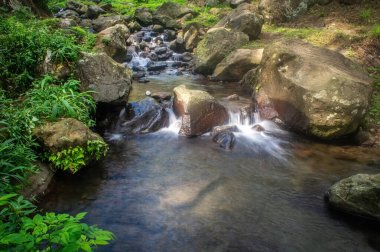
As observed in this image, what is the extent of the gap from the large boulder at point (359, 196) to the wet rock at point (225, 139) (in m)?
2.69

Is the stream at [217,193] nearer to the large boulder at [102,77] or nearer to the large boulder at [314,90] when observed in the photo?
the large boulder at [314,90]

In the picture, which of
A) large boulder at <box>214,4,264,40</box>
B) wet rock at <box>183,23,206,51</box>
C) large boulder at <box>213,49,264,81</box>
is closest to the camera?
large boulder at <box>213,49,264,81</box>

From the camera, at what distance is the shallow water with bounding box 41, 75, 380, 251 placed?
467 centimetres

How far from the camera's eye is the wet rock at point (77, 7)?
65.1 feet

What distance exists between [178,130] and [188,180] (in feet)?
7.56

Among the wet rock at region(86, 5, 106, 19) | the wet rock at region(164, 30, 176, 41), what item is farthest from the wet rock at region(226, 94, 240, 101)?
the wet rock at region(86, 5, 106, 19)

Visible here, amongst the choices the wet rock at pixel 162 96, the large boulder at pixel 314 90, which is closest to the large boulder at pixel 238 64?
the large boulder at pixel 314 90

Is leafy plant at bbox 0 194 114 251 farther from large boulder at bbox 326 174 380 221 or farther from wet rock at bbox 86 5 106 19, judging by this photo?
wet rock at bbox 86 5 106 19

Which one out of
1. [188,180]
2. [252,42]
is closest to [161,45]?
[252,42]

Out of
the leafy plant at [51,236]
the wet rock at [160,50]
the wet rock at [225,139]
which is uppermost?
the wet rock at [160,50]

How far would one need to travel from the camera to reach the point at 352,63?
8617 mm

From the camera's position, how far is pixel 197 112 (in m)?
7.99

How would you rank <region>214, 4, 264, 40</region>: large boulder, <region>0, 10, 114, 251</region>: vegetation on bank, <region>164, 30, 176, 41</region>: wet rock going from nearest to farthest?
<region>0, 10, 114, 251</region>: vegetation on bank < <region>214, 4, 264, 40</region>: large boulder < <region>164, 30, 176, 41</region>: wet rock

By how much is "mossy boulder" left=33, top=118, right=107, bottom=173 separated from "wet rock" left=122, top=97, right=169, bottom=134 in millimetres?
2107
